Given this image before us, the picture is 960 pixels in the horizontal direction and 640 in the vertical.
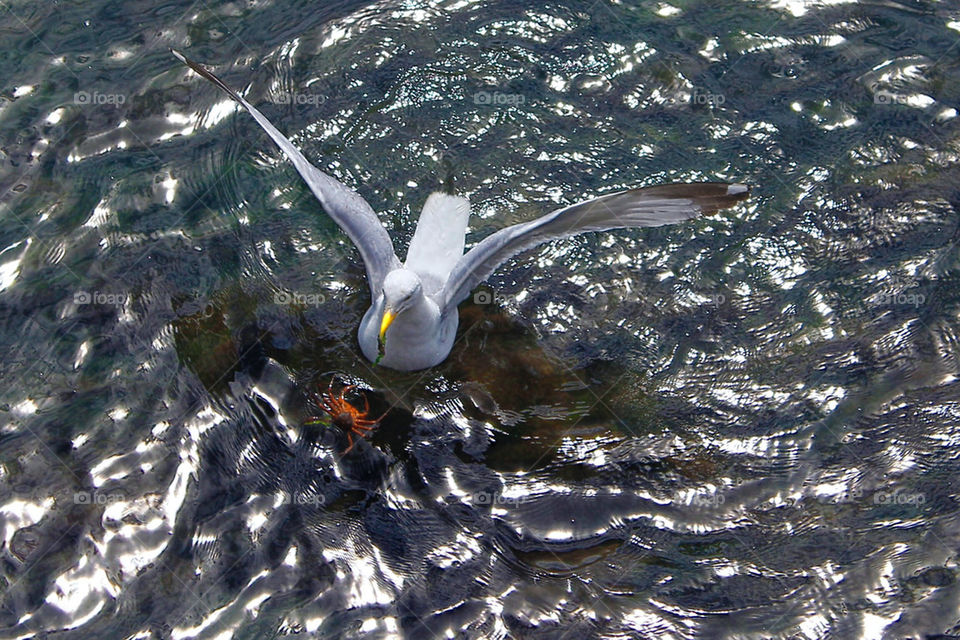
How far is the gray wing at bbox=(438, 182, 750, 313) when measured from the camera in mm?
4418

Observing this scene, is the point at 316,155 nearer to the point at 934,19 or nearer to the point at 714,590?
the point at 714,590

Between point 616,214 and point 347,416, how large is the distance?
1.82 meters

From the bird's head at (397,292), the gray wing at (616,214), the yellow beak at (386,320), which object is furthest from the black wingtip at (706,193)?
the yellow beak at (386,320)

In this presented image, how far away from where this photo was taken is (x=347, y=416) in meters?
4.85

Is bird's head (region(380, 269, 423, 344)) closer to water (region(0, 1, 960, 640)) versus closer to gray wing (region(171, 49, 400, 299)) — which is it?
gray wing (region(171, 49, 400, 299))

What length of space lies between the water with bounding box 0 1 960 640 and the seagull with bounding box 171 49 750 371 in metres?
0.28

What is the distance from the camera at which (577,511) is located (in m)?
4.64

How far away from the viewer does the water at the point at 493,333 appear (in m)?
4.35

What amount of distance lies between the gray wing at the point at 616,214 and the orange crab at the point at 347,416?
948 millimetres

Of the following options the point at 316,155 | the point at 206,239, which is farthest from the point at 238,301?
the point at 316,155

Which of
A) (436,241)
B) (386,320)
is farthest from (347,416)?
(436,241)

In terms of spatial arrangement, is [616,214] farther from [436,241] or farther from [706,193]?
[436,241]

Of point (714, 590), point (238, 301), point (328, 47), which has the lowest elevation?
point (714, 590)

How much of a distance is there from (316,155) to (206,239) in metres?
0.98
